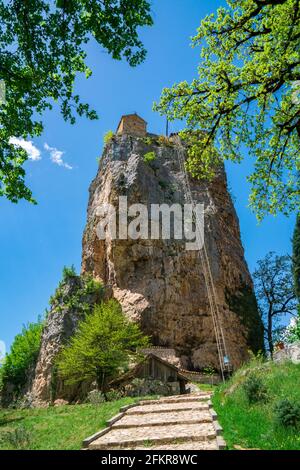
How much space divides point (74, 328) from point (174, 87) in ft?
68.5

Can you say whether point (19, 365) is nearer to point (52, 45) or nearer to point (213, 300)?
point (213, 300)

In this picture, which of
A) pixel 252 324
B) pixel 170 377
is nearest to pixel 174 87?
pixel 170 377

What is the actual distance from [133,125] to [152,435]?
3794 centimetres

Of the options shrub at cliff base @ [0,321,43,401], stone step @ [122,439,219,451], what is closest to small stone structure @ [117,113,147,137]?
shrub at cliff base @ [0,321,43,401]

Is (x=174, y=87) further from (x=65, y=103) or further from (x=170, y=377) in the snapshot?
(x=170, y=377)

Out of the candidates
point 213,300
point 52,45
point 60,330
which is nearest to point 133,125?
point 213,300

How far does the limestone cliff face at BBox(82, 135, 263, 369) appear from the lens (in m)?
28.3

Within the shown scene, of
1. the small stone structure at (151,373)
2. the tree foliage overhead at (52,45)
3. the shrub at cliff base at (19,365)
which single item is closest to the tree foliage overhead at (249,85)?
the tree foliage overhead at (52,45)

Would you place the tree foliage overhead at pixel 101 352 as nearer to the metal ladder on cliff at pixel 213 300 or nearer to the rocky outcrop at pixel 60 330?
the rocky outcrop at pixel 60 330

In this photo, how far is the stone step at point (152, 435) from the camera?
755 cm

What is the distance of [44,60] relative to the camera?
8.66 meters

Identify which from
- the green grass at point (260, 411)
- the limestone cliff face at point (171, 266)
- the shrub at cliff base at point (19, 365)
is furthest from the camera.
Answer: the shrub at cliff base at point (19, 365)

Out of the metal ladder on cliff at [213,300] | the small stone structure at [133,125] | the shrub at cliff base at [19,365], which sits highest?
the small stone structure at [133,125]

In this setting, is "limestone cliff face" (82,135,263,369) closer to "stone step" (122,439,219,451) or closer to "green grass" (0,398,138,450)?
"green grass" (0,398,138,450)
